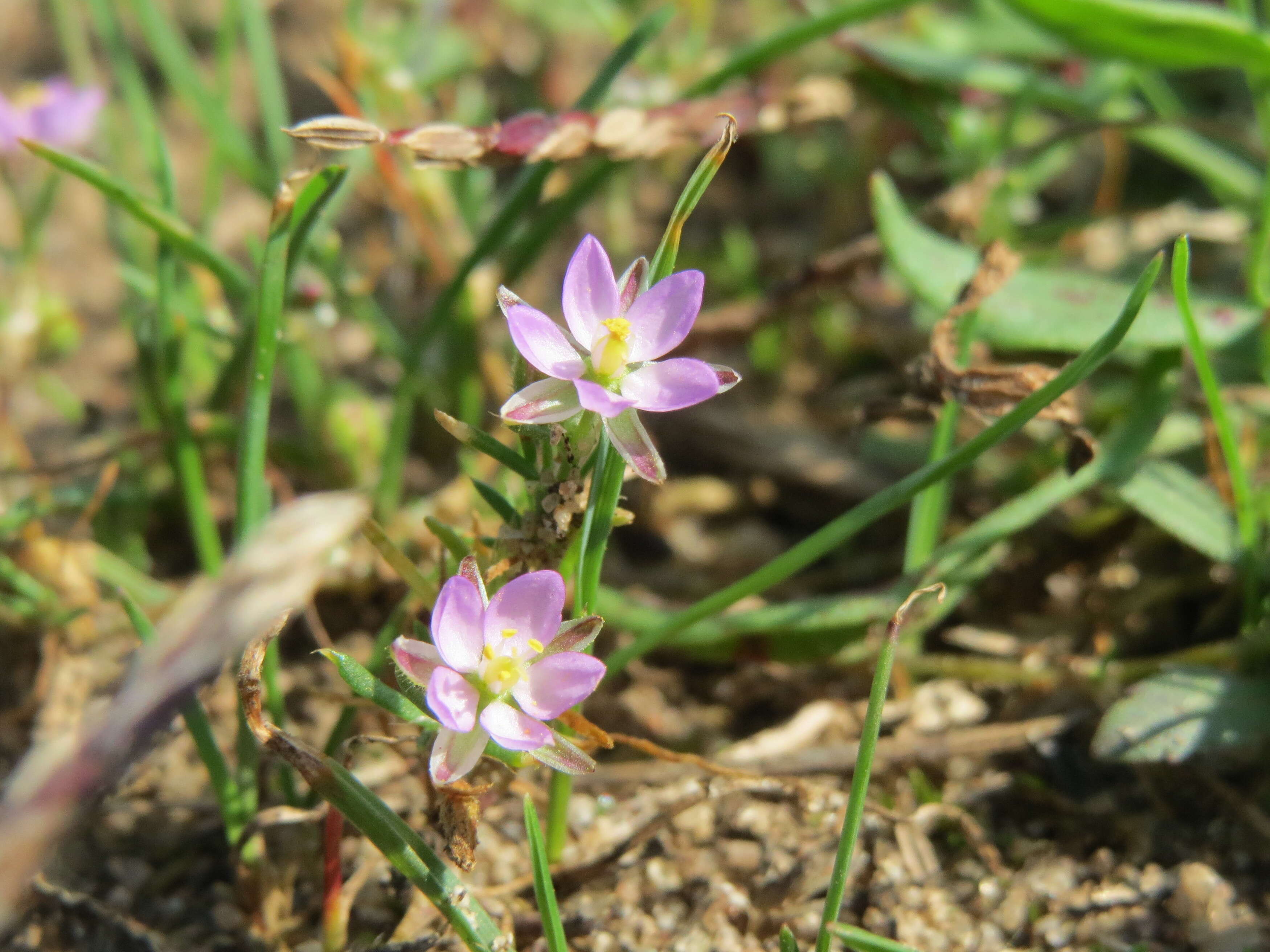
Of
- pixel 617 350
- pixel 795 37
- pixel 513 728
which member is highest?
pixel 795 37

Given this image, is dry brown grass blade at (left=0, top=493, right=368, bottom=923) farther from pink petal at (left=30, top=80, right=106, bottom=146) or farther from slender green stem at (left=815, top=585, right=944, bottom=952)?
pink petal at (left=30, top=80, right=106, bottom=146)

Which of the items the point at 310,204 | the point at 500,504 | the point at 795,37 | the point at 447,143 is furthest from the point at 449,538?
the point at 795,37

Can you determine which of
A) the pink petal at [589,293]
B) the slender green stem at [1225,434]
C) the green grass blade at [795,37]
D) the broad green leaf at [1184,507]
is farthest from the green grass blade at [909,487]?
the green grass blade at [795,37]

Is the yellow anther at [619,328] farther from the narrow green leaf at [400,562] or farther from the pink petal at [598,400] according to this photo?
the narrow green leaf at [400,562]

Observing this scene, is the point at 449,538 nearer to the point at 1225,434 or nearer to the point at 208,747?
the point at 208,747

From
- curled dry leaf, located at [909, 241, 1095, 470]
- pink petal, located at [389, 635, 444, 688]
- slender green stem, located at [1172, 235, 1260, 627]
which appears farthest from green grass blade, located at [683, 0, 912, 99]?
pink petal, located at [389, 635, 444, 688]
